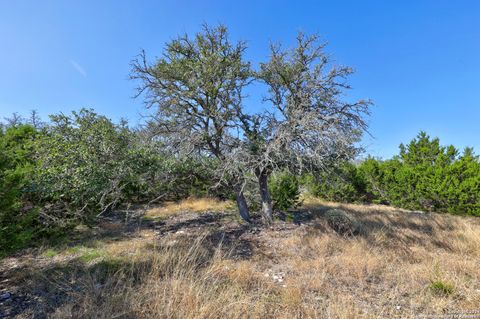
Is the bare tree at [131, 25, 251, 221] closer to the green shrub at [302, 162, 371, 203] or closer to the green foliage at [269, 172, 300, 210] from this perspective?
the green foliage at [269, 172, 300, 210]

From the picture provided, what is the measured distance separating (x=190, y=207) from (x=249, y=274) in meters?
6.57

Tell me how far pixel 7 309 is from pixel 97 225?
177 inches

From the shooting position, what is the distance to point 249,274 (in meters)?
3.61

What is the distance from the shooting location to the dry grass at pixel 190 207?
29.4 feet

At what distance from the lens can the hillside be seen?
2689mm

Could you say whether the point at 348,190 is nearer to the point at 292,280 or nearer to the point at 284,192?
the point at 284,192

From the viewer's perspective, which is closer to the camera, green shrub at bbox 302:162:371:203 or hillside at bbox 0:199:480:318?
hillside at bbox 0:199:480:318

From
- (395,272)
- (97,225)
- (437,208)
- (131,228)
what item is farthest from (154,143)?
(437,208)

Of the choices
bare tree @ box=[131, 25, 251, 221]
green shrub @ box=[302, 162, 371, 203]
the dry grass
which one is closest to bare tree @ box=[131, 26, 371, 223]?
bare tree @ box=[131, 25, 251, 221]

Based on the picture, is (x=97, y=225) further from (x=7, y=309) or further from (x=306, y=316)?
(x=306, y=316)

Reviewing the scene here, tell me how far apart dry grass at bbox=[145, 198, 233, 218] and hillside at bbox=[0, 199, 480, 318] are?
2440 millimetres

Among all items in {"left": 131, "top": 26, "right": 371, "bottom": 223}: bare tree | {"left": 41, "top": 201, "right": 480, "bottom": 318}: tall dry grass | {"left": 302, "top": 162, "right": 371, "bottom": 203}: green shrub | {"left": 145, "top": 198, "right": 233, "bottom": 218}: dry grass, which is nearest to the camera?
{"left": 41, "top": 201, "right": 480, "bottom": 318}: tall dry grass

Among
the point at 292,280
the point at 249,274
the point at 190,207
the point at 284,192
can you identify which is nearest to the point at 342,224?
the point at 284,192

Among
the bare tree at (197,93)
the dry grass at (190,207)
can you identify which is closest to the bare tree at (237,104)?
the bare tree at (197,93)
